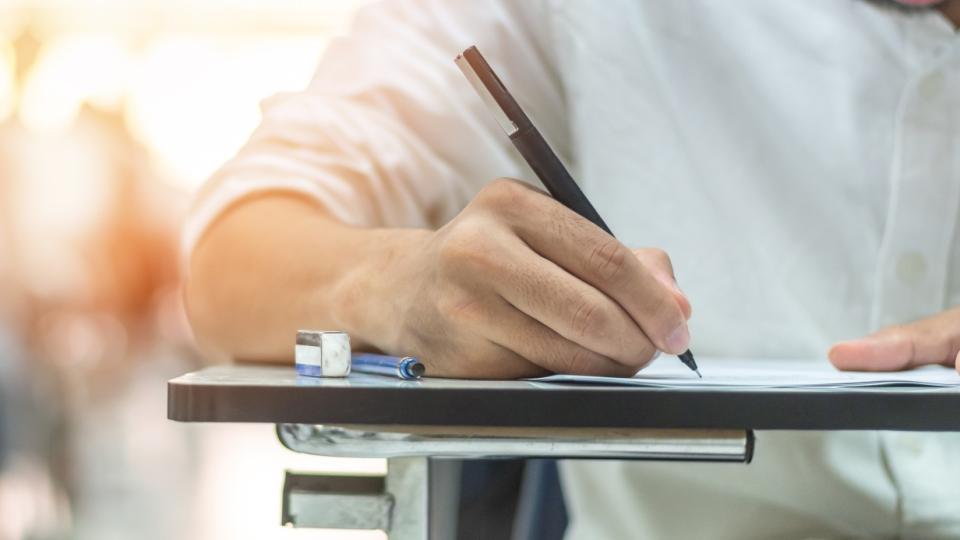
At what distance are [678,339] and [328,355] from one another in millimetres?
151

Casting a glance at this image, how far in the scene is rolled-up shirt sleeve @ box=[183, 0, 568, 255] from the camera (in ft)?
2.61

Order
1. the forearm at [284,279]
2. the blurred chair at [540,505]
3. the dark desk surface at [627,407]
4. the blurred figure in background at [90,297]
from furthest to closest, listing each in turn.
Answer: the blurred figure in background at [90,297] → the blurred chair at [540,505] → the forearm at [284,279] → the dark desk surface at [627,407]

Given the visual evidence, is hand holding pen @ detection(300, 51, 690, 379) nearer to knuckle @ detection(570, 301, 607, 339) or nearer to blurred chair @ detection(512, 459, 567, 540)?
knuckle @ detection(570, 301, 607, 339)

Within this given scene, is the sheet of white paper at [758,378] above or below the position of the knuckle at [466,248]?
below

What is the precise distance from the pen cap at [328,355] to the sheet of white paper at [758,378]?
0.09m

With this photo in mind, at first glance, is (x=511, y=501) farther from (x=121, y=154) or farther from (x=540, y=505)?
(x=121, y=154)

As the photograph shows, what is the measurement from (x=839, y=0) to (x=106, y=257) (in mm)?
5451

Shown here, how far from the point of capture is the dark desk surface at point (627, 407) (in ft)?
1.29

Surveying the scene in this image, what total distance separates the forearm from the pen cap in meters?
0.09

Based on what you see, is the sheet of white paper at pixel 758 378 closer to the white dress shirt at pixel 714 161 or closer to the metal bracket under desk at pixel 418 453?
the metal bracket under desk at pixel 418 453

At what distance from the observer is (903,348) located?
0.58m

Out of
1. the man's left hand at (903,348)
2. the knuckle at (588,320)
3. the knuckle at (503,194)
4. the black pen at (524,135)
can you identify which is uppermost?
the black pen at (524,135)

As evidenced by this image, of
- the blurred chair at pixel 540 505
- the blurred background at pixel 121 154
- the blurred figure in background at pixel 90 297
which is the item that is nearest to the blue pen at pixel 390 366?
the blurred chair at pixel 540 505

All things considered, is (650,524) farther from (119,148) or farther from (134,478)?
(119,148)
